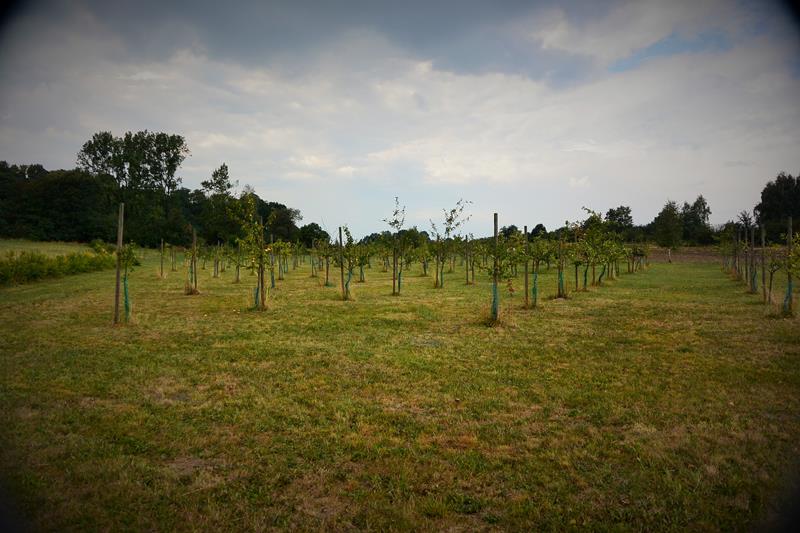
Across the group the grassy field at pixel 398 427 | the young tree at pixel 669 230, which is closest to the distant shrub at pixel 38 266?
the grassy field at pixel 398 427

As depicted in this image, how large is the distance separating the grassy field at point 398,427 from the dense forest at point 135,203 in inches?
1793

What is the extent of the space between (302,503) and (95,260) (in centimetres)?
3821

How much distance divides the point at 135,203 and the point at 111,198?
12.3ft

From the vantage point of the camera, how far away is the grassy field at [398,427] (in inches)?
156

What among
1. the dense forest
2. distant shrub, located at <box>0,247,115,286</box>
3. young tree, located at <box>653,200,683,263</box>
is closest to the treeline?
the dense forest

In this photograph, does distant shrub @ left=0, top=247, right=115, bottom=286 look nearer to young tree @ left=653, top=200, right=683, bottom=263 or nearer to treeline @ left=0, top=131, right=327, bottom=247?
treeline @ left=0, top=131, right=327, bottom=247

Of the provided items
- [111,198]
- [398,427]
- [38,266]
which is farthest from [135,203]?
[398,427]

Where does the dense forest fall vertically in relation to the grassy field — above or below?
above

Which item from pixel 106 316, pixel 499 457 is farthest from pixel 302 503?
pixel 106 316

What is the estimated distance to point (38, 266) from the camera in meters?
25.4

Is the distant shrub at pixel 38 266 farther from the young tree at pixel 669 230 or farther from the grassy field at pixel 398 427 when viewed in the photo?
the young tree at pixel 669 230

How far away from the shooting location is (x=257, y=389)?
714 centimetres

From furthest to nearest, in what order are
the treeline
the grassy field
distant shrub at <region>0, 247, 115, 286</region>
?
the treeline → distant shrub at <region>0, 247, 115, 286</region> → the grassy field

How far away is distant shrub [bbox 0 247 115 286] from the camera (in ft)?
74.8
